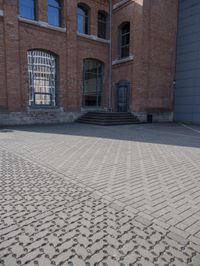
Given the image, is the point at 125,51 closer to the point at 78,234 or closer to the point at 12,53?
the point at 12,53

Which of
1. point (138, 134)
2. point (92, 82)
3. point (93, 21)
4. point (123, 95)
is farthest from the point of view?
point (92, 82)

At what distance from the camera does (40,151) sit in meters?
6.63

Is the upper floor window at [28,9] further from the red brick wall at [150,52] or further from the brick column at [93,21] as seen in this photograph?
the red brick wall at [150,52]

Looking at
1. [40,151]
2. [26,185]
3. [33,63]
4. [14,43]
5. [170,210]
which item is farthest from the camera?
[33,63]

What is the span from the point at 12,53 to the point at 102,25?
29.6 ft

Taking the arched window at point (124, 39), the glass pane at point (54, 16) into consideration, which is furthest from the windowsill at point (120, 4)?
the glass pane at point (54, 16)

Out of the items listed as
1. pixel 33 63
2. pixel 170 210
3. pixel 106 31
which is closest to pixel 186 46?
pixel 106 31

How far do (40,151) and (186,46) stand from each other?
50.7 ft

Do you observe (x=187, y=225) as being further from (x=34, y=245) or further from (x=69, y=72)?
(x=69, y=72)

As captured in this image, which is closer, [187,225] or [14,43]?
[187,225]

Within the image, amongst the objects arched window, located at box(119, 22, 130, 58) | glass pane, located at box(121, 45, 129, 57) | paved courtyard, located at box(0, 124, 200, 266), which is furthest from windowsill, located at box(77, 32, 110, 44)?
paved courtyard, located at box(0, 124, 200, 266)

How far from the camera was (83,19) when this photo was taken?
57.0ft

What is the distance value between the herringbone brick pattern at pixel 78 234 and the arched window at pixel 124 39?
16803 mm

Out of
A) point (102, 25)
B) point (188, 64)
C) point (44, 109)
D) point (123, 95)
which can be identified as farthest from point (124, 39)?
point (44, 109)
